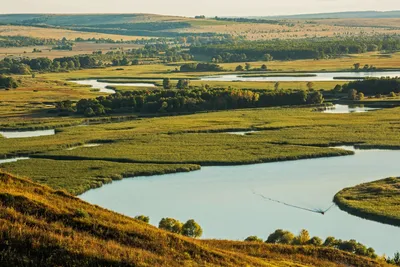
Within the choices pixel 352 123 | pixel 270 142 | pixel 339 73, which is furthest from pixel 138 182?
pixel 339 73

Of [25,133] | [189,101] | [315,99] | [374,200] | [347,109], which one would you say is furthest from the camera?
[315,99]

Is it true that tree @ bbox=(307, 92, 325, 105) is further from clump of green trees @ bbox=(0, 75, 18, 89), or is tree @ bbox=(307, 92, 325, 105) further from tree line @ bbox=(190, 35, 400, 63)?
tree line @ bbox=(190, 35, 400, 63)

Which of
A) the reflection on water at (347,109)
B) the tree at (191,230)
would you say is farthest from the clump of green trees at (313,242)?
the reflection on water at (347,109)

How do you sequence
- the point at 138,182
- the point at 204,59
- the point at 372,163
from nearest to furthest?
the point at 138,182
the point at 372,163
the point at 204,59

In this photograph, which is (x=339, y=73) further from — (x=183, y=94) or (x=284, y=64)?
(x=183, y=94)

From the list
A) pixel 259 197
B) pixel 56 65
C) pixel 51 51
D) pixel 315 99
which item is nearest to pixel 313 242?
pixel 259 197

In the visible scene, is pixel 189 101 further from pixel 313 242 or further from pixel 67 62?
pixel 67 62
